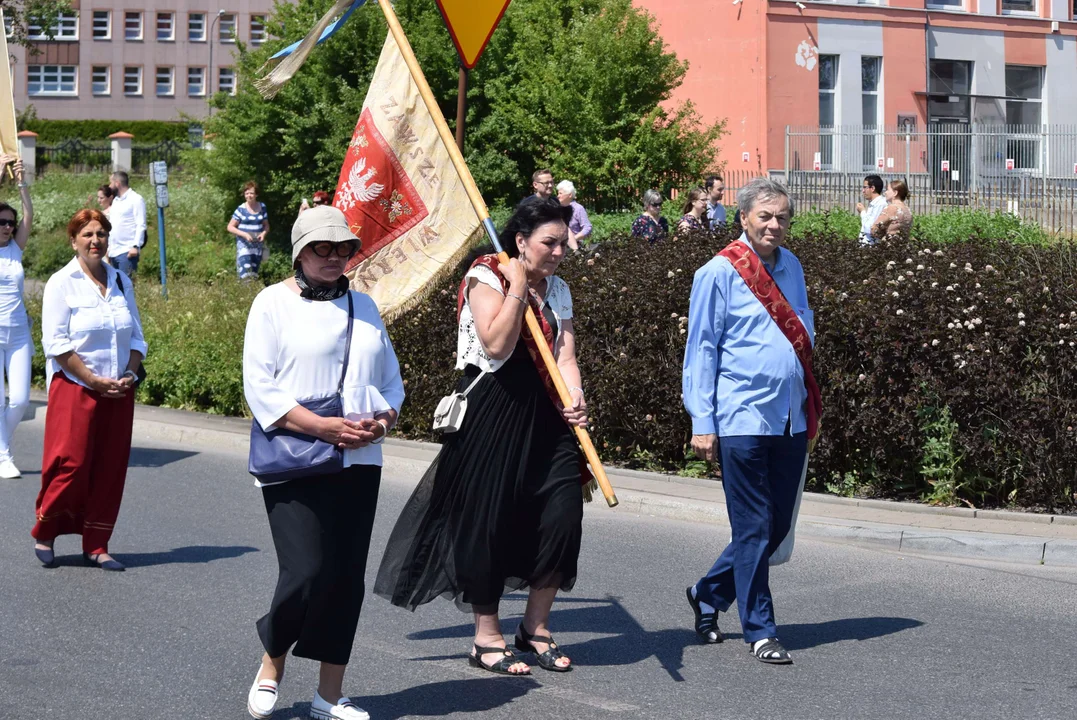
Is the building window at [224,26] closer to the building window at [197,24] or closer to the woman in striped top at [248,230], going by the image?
the building window at [197,24]

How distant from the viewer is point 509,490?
19.6ft

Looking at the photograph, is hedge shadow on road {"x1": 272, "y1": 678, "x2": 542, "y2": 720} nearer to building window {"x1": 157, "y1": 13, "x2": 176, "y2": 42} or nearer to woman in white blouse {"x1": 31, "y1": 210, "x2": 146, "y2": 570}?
woman in white blouse {"x1": 31, "y1": 210, "x2": 146, "y2": 570}

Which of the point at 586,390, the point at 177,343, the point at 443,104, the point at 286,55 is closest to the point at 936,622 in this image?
the point at 286,55

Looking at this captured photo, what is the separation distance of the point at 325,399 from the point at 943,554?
465 cm

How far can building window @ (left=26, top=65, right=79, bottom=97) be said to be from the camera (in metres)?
79.9

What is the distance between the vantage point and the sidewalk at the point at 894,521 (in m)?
8.38

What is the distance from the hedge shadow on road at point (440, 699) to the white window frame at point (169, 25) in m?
80.2

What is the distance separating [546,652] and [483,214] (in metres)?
1.92

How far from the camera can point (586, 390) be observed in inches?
453

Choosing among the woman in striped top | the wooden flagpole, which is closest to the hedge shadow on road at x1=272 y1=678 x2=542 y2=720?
the wooden flagpole

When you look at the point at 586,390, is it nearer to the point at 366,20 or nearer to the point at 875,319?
the point at 875,319

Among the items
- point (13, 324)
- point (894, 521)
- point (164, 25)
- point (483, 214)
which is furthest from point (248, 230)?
point (164, 25)

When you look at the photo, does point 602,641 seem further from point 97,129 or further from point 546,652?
point 97,129

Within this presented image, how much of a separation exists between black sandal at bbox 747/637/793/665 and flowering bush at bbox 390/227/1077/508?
3.60 m
